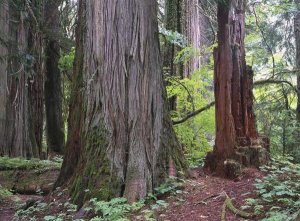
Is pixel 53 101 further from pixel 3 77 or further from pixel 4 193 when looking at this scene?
pixel 4 193

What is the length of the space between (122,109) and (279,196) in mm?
2276

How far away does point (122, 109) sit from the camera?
5.55m

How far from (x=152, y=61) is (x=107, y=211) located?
7.46ft

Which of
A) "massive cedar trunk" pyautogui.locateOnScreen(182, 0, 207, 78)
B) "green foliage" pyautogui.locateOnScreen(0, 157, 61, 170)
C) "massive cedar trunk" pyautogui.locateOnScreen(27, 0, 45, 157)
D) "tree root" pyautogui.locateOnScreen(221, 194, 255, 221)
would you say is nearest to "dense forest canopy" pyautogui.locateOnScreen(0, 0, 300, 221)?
"tree root" pyautogui.locateOnScreen(221, 194, 255, 221)

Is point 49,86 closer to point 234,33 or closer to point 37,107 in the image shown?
point 37,107

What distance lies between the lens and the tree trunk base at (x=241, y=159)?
596cm

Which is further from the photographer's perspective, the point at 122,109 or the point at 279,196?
the point at 122,109

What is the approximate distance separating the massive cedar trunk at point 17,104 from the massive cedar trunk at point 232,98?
6253mm

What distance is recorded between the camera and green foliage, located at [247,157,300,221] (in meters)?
4.08

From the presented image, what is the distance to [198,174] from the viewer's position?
6.24 m

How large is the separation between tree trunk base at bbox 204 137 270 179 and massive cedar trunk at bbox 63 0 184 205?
60 cm

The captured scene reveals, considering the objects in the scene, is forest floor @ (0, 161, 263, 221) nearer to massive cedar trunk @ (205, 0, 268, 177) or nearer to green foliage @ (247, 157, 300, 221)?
green foliage @ (247, 157, 300, 221)

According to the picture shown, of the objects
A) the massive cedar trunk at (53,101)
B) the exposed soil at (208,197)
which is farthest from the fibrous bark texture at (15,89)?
the exposed soil at (208,197)

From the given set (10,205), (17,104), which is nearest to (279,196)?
(10,205)
